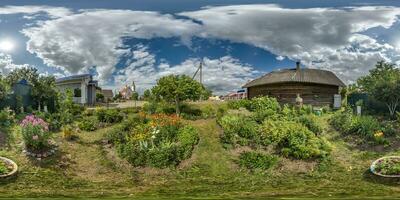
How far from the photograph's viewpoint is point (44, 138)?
48.0ft

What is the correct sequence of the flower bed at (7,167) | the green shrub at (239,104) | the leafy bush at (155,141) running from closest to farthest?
the flower bed at (7,167) → the leafy bush at (155,141) → the green shrub at (239,104)

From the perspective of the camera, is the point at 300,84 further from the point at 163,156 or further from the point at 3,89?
the point at 3,89

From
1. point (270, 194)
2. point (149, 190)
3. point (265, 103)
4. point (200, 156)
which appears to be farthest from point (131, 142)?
point (265, 103)

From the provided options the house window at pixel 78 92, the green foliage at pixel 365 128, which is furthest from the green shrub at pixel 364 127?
the house window at pixel 78 92

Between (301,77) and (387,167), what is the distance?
18.1 meters

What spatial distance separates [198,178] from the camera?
519 inches

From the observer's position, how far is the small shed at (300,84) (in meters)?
30.3

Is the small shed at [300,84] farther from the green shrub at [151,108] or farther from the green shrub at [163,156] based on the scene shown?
the green shrub at [163,156]

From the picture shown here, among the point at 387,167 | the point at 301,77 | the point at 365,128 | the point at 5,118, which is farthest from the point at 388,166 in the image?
the point at 301,77

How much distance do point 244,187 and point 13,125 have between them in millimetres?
10645

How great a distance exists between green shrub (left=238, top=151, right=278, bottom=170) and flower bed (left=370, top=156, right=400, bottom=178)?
9.91 ft

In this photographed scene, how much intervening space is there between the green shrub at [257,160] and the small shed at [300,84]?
14823 mm

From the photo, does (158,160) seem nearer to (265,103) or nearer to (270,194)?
(270,194)

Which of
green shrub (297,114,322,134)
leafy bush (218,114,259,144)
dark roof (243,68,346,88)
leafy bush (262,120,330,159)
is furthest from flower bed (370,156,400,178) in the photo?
dark roof (243,68,346,88)
